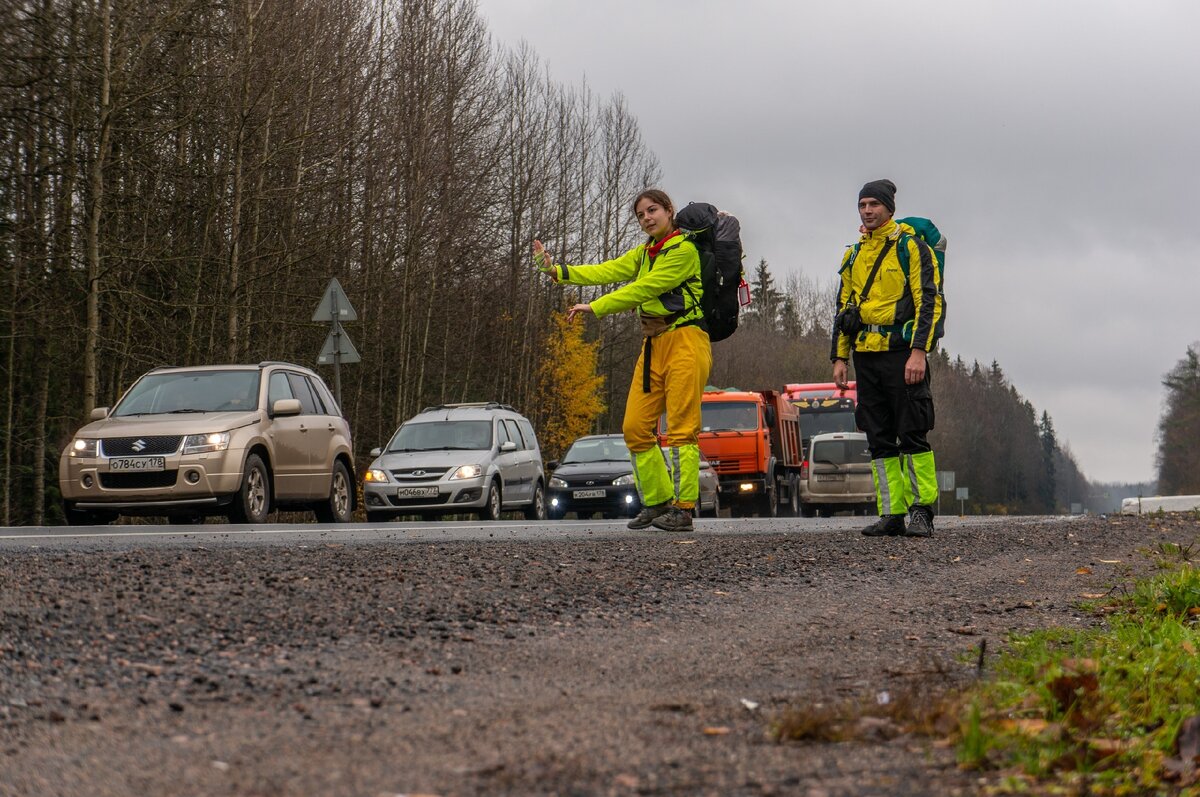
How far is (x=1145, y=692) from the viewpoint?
3783mm

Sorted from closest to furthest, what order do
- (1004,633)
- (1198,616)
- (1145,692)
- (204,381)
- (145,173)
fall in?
(1145,692) < (1004,633) < (1198,616) < (204,381) < (145,173)

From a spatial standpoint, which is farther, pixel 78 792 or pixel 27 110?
pixel 27 110

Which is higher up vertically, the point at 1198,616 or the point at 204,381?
the point at 204,381

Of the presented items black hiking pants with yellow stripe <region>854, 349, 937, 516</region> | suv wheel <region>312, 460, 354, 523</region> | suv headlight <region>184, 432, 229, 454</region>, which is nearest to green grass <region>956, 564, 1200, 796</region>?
black hiking pants with yellow stripe <region>854, 349, 937, 516</region>

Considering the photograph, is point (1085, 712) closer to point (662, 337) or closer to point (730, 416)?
point (662, 337)

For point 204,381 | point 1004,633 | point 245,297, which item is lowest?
point 1004,633

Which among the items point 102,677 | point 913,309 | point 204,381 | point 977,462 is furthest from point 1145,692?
point 977,462

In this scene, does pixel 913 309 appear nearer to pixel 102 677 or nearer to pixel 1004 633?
pixel 1004 633

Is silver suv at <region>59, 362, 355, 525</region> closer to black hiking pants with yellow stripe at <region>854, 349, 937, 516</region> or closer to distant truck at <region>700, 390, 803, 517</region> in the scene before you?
black hiking pants with yellow stripe at <region>854, 349, 937, 516</region>

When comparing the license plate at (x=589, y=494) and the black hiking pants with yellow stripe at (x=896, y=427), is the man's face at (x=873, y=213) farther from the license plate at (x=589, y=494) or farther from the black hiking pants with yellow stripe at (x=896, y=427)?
the license plate at (x=589, y=494)

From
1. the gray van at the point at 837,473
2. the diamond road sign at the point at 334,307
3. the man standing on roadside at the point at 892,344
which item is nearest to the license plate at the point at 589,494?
the diamond road sign at the point at 334,307

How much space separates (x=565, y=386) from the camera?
5494 centimetres

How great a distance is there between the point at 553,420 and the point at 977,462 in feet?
299

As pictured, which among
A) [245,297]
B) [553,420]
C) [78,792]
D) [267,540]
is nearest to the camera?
[78,792]
